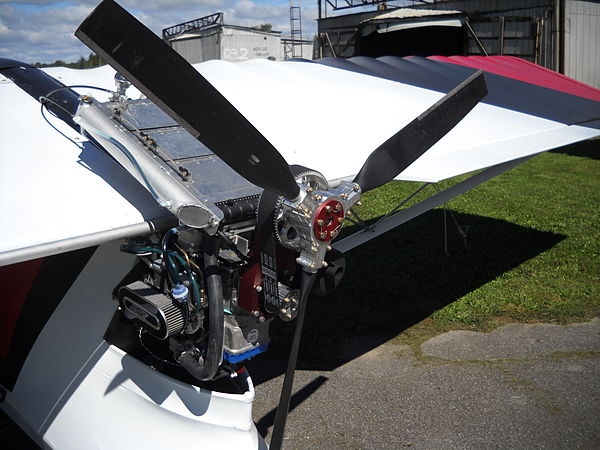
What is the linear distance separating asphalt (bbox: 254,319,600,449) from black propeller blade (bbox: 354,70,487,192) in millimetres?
2088

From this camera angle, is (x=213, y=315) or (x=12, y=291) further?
(x=12, y=291)

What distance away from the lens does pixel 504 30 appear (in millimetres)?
15570

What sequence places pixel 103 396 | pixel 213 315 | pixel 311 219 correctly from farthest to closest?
1. pixel 103 396
2. pixel 213 315
3. pixel 311 219

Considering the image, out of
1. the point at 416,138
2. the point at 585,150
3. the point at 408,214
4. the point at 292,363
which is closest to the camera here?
the point at 292,363

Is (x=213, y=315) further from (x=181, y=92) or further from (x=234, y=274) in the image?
(x=181, y=92)

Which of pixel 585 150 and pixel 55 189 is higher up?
pixel 55 189

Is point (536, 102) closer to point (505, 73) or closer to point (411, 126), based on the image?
point (505, 73)

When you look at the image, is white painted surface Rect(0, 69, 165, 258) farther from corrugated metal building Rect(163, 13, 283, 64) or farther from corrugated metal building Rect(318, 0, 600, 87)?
corrugated metal building Rect(163, 13, 283, 64)

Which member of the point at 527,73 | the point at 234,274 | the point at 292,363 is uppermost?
the point at 527,73

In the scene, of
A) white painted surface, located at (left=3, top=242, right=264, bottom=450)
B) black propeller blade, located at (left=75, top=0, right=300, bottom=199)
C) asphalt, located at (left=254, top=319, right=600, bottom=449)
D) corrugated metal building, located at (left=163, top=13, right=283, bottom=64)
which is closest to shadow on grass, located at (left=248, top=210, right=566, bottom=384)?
asphalt, located at (left=254, top=319, right=600, bottom=449)

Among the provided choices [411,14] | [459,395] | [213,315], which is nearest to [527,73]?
[459,395]

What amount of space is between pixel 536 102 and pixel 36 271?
5.13m

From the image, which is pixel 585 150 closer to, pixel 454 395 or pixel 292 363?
pixel 454 395

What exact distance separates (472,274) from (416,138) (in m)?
4.37
